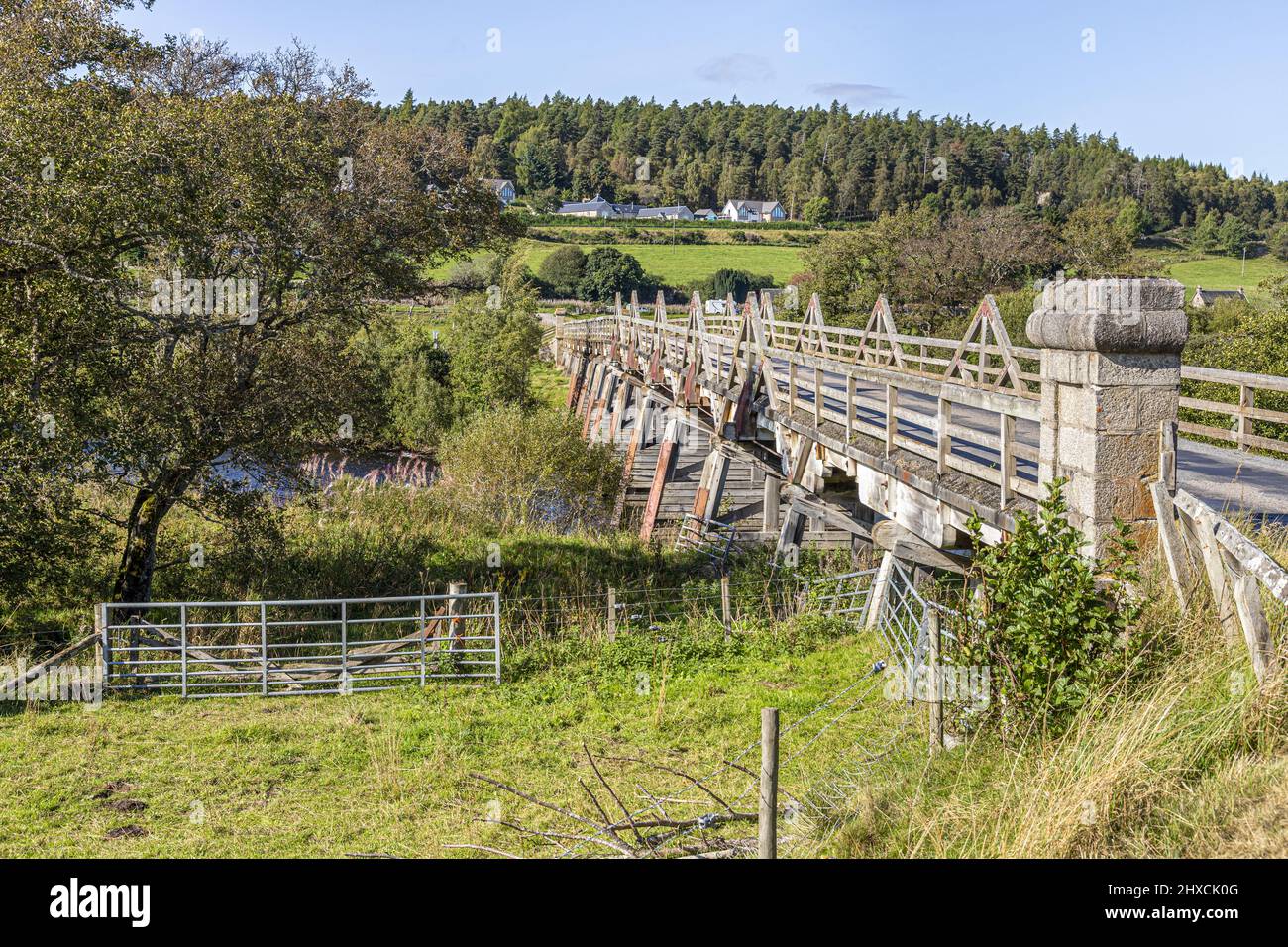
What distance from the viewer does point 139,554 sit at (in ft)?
49.9

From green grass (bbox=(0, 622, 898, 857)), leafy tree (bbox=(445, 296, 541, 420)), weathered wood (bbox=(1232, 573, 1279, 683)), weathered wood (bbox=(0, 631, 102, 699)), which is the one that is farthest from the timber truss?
leafy tree (bbox=(445, 296, 541, 420))

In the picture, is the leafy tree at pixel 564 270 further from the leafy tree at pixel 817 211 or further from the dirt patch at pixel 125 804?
the dirt patch at pixel 125 804

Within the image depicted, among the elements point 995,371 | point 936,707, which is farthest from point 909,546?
point 995,371

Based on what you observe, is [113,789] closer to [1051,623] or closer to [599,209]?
[1051,623]

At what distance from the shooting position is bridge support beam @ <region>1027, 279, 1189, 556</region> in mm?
5910

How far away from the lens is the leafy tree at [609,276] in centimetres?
7725

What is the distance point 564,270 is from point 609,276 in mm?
5665

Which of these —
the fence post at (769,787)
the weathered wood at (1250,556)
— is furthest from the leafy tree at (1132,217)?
the fence post at (769,787)

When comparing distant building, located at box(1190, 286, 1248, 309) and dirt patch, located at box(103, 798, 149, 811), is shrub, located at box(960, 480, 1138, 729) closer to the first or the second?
dirt patch, located at box(103, 798, 149, 811)

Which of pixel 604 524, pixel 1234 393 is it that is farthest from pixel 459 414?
pixel 1234 393
